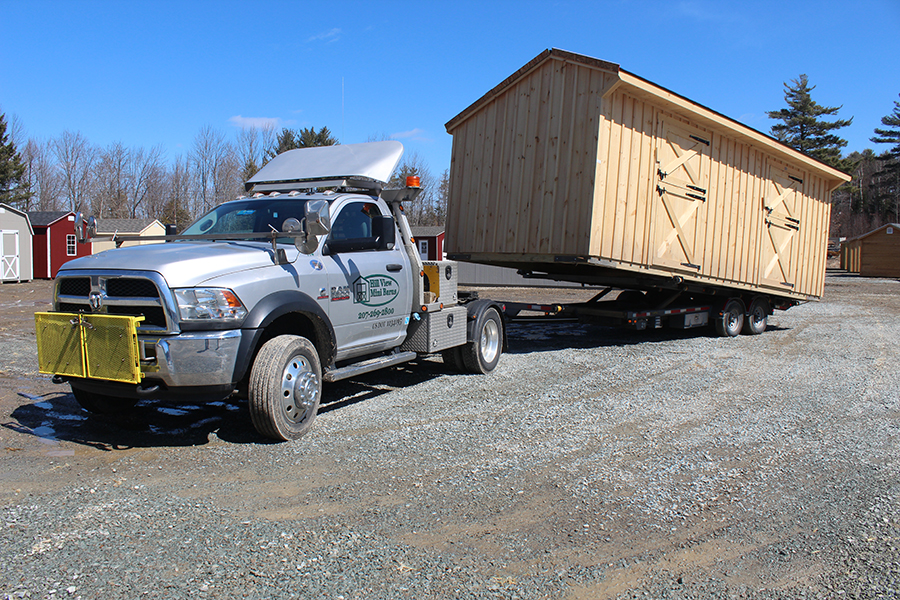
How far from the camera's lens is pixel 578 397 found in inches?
279

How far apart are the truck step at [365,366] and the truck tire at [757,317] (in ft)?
28.5

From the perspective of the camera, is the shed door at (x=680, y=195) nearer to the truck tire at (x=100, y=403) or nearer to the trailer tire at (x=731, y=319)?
the trailer tire at (x=731, y=319)

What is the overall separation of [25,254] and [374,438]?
2967 centimetres

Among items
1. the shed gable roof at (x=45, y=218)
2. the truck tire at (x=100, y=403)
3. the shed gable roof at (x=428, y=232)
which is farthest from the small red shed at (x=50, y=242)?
the truck tire at (x=100, y=403)

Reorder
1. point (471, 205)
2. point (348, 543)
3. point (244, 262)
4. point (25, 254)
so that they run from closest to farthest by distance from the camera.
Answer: point (348, 543) → point (244, 262) → point (471, 205) → point (25, 254)

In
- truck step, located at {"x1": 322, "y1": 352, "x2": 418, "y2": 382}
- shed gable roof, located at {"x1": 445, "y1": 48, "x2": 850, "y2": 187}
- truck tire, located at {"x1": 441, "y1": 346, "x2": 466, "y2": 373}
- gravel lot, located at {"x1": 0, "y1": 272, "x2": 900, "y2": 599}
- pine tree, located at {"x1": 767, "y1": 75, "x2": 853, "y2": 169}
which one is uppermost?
pine tree, located at {"x1": 767, "y1": 75, "x2": 853, "y2": 169}

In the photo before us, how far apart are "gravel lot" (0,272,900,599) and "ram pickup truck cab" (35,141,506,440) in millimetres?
538

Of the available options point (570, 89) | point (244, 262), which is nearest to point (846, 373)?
point (570, 89)

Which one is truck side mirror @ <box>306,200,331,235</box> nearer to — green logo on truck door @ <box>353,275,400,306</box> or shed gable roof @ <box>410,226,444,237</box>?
green logo on truck door @ <box>353,275,400,306</box>

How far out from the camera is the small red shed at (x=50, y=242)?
3000 cm

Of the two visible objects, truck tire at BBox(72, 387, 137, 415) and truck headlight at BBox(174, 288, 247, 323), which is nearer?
truck headlight at BBox(174, 288, 247, 323)

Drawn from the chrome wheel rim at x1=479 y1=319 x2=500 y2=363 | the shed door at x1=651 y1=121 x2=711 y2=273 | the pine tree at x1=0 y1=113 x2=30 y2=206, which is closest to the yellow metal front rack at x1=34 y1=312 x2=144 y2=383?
the chrome wheel rim at x1=479 y1=319 x2=500 y2=363

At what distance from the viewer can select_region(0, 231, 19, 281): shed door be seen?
27391 mm

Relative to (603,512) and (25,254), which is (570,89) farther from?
(25,254)
